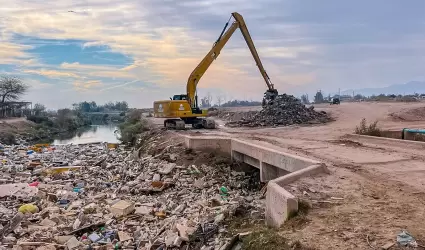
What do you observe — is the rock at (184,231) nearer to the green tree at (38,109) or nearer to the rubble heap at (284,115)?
the rubble heap at (284,115)

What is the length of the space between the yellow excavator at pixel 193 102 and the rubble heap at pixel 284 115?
111 inches

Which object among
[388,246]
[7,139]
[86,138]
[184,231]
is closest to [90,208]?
[184,231]

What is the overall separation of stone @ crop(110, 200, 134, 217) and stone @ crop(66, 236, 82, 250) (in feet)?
4.64

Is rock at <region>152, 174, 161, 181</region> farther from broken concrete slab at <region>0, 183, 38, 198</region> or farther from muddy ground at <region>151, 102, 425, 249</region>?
muddy ground at <region>151, 102, 425, 249</region>

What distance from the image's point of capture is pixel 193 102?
21844 mm

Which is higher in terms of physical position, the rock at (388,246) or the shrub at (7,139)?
the rock at (388,246)

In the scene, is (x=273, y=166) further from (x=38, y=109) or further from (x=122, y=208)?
(x=38, y=109)

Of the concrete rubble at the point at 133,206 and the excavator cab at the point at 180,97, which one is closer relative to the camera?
the concrete rubble at the point at 133,206

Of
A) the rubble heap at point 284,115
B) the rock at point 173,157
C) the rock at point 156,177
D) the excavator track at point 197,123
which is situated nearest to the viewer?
the rock at point 156,177

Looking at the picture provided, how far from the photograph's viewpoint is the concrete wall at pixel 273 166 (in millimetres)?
5801

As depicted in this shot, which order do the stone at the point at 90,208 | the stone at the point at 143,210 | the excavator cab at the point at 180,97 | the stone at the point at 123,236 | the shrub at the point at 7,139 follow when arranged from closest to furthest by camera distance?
the stone at the point at 123,236 < the stone at the point at 143,210 < the stone at the point at 90,208 < the excavator cab at the point at 180,97 < the shrub at the point at 7,139

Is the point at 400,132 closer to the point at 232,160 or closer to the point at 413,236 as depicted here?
the point at 232,160

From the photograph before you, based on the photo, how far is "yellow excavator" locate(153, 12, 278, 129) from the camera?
20.8m

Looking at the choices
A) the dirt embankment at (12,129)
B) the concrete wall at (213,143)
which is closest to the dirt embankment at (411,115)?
the concrete wall at (213,143)
